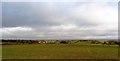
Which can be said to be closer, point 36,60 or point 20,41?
point 36,60

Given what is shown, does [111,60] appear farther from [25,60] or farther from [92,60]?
[25,60]

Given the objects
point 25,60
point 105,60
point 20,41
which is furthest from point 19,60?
point 20,41

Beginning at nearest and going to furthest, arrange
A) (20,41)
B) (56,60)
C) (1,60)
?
(1,60) → (56,60) → (20,41)

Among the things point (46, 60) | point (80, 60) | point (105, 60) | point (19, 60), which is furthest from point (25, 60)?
point (105, 60)

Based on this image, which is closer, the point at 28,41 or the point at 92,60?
the point at 92,60

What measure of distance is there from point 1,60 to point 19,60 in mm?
2740

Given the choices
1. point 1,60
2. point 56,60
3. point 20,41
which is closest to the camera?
point 1,60

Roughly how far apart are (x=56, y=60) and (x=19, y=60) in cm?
542

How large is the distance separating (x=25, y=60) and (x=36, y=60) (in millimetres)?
1602

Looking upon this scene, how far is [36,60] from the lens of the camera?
32.5 m

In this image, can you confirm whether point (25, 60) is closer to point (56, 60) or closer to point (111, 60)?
point (56, 60)

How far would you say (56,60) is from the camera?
32750 millimetres

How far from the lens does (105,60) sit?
32969 mm

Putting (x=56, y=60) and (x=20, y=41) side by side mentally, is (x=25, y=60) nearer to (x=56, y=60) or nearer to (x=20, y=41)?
(x=56, y=60)
